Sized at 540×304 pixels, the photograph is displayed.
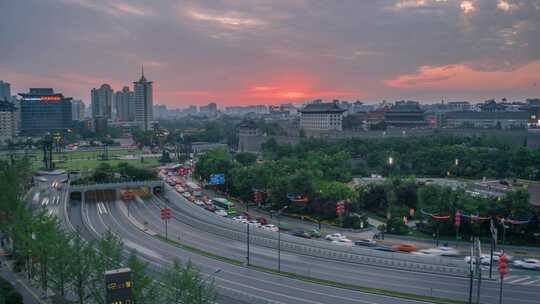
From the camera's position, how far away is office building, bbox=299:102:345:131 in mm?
146000

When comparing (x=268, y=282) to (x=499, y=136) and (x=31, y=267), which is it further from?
(x=499, y=136)

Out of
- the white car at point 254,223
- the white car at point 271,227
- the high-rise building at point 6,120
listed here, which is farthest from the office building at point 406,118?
the high-rise building at point 6,120

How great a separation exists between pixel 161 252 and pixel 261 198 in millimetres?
23509

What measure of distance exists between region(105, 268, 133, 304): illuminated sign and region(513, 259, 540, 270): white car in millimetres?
29943

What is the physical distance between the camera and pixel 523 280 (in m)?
32.4

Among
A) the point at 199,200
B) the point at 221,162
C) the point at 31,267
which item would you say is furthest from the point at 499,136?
the point at 31,267

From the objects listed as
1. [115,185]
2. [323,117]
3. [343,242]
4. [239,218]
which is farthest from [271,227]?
[323,117]

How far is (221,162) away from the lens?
252ft

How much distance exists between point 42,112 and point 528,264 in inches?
7743

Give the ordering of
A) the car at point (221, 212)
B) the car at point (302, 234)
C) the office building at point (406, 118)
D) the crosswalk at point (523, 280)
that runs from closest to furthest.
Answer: the crosswalk at point (523, 280) → the car at point (302, 234) → the car at point (221, 212) → the office building at point (406, 118)

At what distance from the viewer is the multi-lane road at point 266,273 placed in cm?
2975

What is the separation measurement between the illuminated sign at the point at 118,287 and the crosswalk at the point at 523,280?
26090 millimetres

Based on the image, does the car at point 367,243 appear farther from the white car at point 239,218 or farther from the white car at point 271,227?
the white car at point 239,218

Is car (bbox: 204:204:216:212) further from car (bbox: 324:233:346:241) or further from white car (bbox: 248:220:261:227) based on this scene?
car (bbox: 324:233:346:241)
